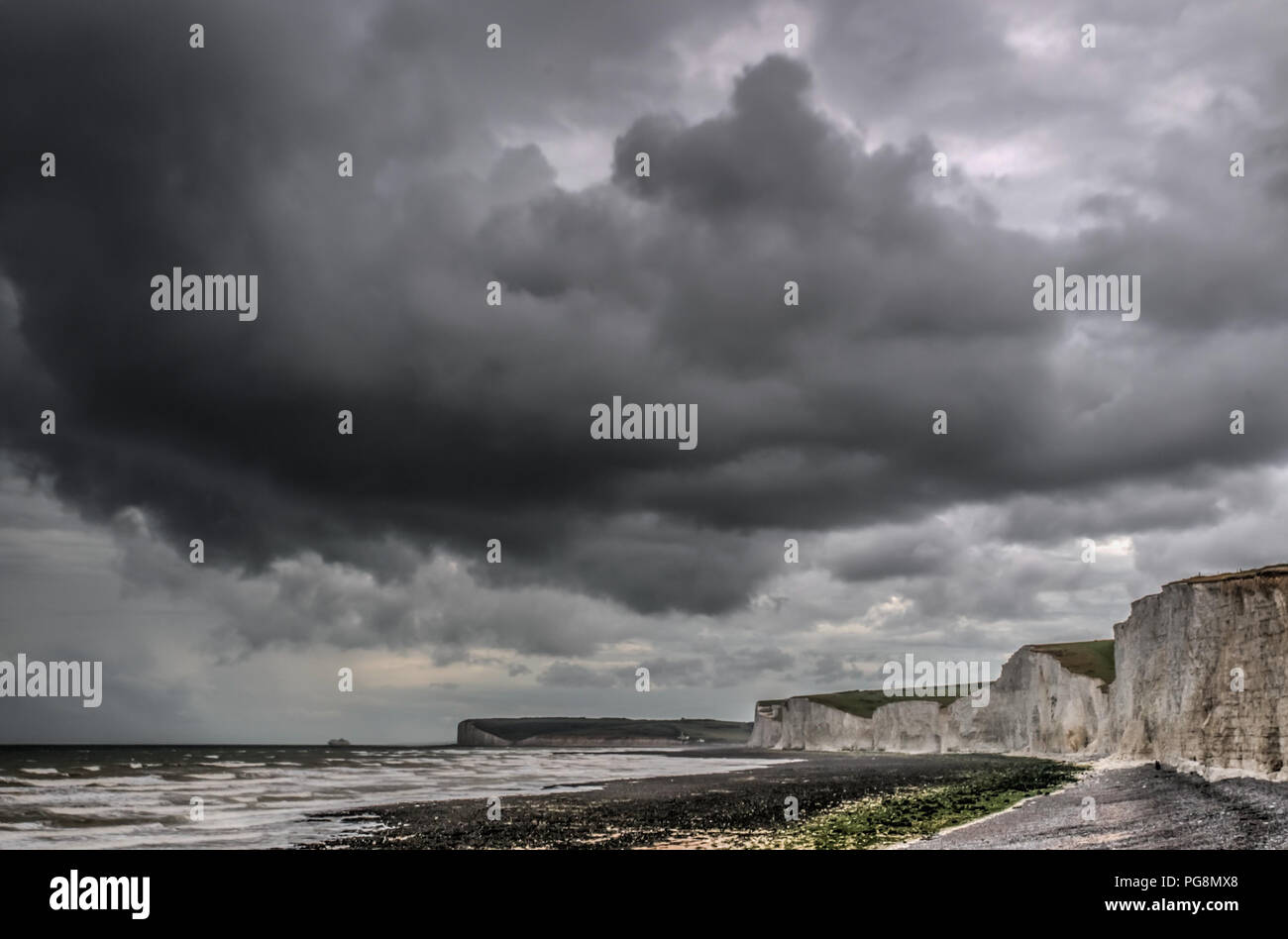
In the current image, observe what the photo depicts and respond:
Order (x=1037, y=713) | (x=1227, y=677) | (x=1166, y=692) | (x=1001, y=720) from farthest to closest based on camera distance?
(x=1001, y=720), (x=1037, y=713), (x=1166, y=692), (x=1227, y=677)

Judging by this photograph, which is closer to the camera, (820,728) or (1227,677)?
(1227,677)

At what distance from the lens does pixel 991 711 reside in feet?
397

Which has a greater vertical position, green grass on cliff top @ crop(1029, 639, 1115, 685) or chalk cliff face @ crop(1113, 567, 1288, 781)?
chalk cliff face @ crop(1113, 567, 1288, 781)

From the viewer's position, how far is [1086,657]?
9881 centimetres

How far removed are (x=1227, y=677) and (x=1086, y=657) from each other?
6385cm

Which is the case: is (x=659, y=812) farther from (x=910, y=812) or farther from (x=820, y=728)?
(x=820, y=728)

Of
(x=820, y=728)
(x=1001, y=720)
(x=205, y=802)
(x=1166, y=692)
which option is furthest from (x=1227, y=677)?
(x=820, y=728)

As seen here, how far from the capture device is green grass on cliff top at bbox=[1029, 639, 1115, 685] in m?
93.1

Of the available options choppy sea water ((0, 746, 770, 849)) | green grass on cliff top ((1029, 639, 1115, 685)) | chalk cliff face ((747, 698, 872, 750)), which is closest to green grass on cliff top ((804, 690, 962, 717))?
chalk cliff face ((747, 698, 872, 750))

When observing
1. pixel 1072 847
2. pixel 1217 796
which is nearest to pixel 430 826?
pixel 1072 847

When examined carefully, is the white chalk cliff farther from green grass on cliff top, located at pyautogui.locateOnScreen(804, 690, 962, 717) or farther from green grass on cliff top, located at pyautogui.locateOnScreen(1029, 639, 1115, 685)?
green grass on cliff top, located at pyautogui.locateOnScreen(804, 690, 962, 717)

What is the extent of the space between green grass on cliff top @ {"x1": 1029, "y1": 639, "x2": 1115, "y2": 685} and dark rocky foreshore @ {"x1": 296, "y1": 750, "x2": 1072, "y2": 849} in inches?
1400
